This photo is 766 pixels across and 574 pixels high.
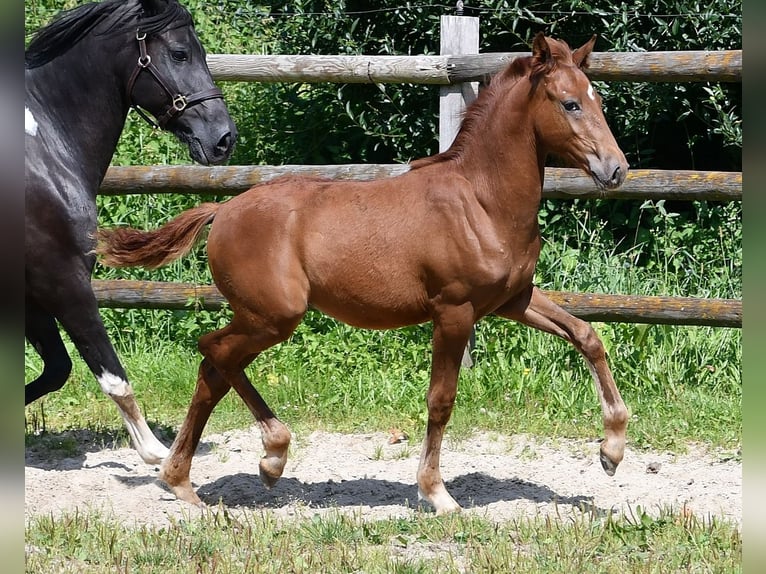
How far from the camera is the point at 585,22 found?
7.57 m

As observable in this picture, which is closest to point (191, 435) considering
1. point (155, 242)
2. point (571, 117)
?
point (155, 242)

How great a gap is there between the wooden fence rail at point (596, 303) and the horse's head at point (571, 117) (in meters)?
1.67

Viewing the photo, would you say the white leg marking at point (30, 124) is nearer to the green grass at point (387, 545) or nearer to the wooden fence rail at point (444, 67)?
the wooden fence rail at point (444, 67)

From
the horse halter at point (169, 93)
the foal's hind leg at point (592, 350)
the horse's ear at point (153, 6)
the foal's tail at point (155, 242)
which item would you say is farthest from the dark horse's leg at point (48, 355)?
the foal's hind leg at point (592, 350)

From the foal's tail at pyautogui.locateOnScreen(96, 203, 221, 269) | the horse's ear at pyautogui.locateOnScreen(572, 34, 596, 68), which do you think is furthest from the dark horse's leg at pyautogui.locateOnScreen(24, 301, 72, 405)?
the horse's ear at pyautogui.locateOnScreen(572, 34, 596, 68)

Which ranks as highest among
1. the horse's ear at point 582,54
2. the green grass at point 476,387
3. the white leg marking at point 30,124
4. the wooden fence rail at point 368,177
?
the horse's ear at point 582,54

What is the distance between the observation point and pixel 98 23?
4.87 meters

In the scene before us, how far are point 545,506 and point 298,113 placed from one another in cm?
464

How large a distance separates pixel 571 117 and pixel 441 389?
4.19ft

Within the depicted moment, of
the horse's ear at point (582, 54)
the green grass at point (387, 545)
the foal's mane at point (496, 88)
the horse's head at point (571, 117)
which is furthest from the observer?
the horse's ear at point (582, 54)

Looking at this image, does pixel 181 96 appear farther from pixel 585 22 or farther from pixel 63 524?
pixel 585 22

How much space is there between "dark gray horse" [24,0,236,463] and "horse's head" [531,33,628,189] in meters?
1.52

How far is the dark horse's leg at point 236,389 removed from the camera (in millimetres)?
4418

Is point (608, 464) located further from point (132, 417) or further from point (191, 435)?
point (132, 417)
